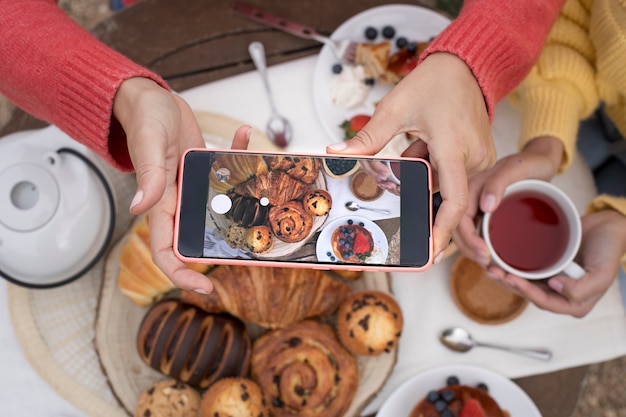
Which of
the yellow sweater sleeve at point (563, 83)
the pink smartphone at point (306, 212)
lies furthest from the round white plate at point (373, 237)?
the yellow sweater sleeve at point (563, 83)

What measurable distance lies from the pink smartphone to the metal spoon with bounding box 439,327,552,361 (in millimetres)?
410

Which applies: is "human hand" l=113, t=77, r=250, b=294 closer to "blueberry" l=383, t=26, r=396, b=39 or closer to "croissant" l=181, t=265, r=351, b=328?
"croissant" l=181, t=265, r=351, b=328

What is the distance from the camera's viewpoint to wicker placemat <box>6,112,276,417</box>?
0.90 meters

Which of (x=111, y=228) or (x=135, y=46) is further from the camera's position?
(x=135, y=46)

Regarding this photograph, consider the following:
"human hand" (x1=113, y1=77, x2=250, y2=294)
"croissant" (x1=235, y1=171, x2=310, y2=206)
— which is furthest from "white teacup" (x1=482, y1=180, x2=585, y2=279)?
"human hand" (x1=113, y1=77, x2=250, y2=294)

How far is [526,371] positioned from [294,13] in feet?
2.80

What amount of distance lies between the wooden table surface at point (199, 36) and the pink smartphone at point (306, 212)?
489mm

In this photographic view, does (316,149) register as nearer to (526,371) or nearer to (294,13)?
(294,13)

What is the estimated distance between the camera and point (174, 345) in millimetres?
895


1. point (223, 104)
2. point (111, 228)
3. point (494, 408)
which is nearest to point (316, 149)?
point (223, 104)

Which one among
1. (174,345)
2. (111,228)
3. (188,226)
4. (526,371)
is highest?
(188,226)

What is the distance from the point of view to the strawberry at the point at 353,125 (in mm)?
978

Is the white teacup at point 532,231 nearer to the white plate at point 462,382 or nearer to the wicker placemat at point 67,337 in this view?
the white plate at point 462,382

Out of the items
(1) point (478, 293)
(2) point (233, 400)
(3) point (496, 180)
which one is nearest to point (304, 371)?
(2) point (233, 400)
